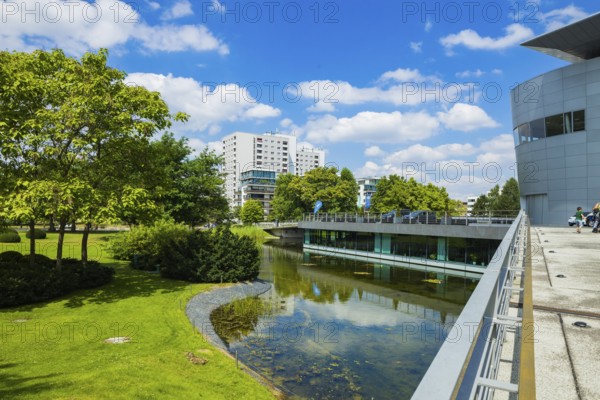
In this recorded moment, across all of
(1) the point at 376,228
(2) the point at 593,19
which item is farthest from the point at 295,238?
(2) the point at 593,19

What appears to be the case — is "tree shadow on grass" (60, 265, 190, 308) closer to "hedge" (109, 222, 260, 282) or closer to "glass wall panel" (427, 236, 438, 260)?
"hedge" (109, 222, 260, 282)

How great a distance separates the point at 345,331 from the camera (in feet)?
57.1

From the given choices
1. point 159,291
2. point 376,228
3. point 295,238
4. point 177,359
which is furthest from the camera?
point 295,238

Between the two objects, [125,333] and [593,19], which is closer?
[125,333]

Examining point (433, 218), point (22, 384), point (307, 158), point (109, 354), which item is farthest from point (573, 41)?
point (307, 158)

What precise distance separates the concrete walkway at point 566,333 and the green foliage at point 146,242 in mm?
25338

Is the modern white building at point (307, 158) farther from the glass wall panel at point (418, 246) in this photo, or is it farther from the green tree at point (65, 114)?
the green tree at point (65, 114)

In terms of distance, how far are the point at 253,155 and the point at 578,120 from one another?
131264mm

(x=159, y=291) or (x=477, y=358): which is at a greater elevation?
(x=477, y=358)

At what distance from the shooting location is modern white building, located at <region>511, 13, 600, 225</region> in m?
34.0

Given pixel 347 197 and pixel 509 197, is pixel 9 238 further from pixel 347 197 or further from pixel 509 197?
pixel 509 197

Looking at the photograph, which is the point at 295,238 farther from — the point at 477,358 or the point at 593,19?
the point at 477,358

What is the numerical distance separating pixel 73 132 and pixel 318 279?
21.6m

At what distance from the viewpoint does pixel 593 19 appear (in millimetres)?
33250
